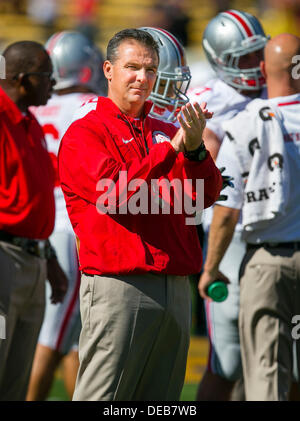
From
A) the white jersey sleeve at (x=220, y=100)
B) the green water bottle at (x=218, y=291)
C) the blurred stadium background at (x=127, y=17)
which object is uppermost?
the blurred stadium background at (x=127, y=17)

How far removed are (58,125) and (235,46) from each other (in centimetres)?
127

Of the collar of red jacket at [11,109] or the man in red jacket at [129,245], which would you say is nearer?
the man in red jacket at [129,245]

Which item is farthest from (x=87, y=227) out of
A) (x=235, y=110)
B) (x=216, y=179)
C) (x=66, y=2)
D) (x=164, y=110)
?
(x=66, y=2)

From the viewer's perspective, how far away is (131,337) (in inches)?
120

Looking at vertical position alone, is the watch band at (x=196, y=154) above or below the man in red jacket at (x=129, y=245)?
above

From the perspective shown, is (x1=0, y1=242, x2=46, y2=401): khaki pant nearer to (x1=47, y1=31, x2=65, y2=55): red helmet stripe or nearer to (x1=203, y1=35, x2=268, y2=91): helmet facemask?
(x1=203, y1=35, x2=268, y2=91): helmet facemask

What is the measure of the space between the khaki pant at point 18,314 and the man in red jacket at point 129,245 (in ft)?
3.05

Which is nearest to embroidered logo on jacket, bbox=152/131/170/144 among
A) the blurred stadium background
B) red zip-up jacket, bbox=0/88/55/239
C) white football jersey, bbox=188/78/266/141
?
red zip-up jacket, bbox=0/88/55/239

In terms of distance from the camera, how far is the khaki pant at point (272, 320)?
159 inches

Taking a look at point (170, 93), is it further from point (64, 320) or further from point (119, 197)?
point (64, 320)

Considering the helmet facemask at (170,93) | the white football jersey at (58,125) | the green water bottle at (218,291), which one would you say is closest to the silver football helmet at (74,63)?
the white football jersey at (58,125)

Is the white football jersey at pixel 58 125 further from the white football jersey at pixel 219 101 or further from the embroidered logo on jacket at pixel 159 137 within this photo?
the embroidered logo on jacket at pixel 159 137

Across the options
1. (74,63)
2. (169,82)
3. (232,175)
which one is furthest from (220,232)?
(74,63)

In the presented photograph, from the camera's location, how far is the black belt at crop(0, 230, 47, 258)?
405cm
